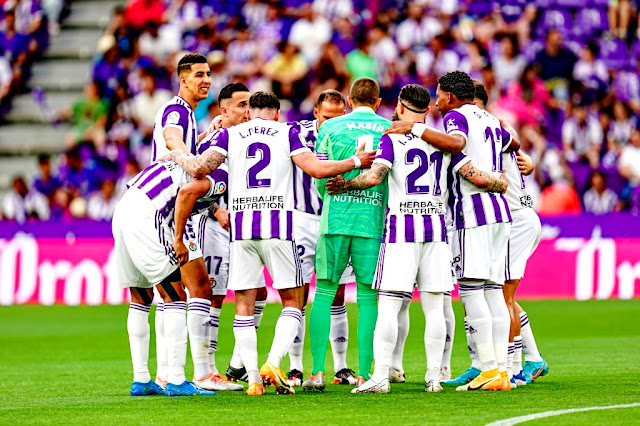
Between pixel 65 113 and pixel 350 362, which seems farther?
pixel 65 113

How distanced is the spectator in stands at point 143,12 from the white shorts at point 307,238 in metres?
15.8

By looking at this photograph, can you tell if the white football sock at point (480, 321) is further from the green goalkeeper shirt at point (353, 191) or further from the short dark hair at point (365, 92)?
the short dark hair at point (365, 92)

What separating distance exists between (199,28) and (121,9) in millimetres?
2841

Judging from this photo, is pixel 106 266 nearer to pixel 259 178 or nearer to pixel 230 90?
pixel 230 90

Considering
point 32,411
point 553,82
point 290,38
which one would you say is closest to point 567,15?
point 553,82

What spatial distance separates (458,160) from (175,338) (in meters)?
2.56

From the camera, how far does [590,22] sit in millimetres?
23078

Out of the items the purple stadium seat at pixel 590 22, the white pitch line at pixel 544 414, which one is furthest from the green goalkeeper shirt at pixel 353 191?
the purple stadium seat at pixel 590 22

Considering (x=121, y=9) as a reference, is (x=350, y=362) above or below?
below

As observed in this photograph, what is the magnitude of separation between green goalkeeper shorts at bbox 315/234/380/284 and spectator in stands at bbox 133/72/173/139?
13834 mm

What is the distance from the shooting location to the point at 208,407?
8164mm

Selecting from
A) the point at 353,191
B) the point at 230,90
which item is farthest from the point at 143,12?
the point at 353,191

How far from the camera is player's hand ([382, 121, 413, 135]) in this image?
888cm

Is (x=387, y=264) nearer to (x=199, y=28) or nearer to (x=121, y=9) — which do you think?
(x=199, y=28)
